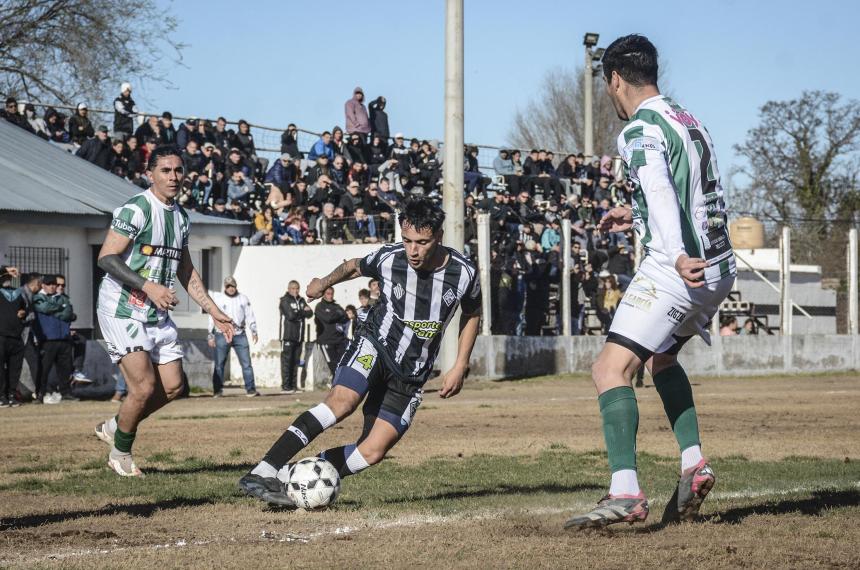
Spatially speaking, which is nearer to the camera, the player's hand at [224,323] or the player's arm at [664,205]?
the player's arm at [664,205]

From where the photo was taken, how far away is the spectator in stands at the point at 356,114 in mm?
28766

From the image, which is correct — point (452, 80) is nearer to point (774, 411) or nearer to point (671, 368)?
point (774, 411)

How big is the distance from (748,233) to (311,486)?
115 feet

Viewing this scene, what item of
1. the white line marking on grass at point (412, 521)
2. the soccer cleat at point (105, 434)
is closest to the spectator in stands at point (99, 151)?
the soccer cleat at point (105, 434)

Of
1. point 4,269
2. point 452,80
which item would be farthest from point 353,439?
point 452,80

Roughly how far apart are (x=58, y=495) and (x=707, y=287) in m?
4.34

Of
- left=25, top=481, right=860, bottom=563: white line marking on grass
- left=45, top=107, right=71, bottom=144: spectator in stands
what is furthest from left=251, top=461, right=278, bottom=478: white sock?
left=45, top=107, right=71, bottom=144: spectator in stands

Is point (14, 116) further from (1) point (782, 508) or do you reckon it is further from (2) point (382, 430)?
(1) point (782, 508)

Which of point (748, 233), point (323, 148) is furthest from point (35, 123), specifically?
point (748, 233)

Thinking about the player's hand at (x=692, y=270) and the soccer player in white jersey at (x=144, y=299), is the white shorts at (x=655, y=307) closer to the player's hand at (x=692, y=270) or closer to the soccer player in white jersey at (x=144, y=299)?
the player's hand at (x=692, y=270)

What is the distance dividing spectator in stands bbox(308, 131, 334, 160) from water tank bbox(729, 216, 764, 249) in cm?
1679

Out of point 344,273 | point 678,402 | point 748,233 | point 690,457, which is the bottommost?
point 690,457

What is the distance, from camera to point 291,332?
22.1 metres

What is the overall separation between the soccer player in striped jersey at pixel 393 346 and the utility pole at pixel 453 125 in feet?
50.1
